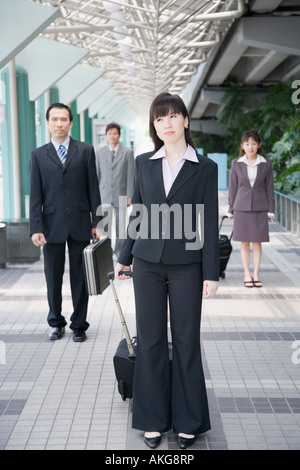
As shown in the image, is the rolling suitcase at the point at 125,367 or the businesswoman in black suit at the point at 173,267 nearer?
the businesswoman in black suit at the point at 173,267

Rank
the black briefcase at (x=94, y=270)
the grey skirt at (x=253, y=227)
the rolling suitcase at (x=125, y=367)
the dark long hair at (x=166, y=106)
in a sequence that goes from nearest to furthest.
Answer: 1. the dark long hair at (x=166, y=106)
2. the rolling suitcase at (x=125, y=367)
3. the black briefcase at (x=94, y=270)
4. the grey skirt at (x=253, y=227)

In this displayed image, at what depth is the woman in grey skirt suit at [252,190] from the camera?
7809mm

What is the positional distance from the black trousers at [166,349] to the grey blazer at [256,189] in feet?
14.4

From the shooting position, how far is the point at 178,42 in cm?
1973

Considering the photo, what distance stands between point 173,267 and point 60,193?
2306 millimetres

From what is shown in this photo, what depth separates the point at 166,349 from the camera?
146 inches

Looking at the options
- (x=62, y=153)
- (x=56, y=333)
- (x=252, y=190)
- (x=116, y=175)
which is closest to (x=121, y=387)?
(x=56, y=333)

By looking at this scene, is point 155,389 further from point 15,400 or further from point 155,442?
point 15,400

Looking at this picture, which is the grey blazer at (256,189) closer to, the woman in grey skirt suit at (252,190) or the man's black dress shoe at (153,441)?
the woman in grey skirt suit at (252,190)

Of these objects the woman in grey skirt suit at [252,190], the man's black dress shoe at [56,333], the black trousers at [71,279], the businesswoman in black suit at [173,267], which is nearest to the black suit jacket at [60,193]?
the black trousers at [71,279]

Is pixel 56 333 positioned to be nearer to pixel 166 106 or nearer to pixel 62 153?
pixel 62 153

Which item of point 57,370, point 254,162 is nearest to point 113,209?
point 254,162

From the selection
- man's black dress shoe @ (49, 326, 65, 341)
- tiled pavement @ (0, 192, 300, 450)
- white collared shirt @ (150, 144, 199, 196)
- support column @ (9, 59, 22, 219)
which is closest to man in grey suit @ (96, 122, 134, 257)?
tiled pavement @ (0, 192, 300, 450)

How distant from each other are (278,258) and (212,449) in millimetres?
7198
